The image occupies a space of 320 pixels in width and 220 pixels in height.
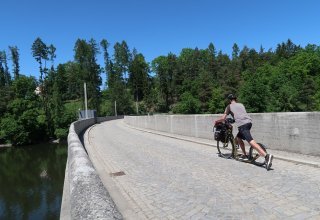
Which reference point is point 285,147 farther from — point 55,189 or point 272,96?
point 272,96

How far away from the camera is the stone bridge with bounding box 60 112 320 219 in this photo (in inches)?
187

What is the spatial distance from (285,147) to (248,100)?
58.5m

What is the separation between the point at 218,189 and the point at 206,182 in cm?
70

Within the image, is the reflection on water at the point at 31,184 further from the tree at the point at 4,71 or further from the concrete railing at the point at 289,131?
the tree at the point at 4,71

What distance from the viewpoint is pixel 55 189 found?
3023 centimetres

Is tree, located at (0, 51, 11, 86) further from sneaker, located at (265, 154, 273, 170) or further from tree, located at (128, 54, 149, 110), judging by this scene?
sneaker, located at (265, 154, 273, 170)

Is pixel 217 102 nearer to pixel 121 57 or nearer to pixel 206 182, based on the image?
pixel 121 57

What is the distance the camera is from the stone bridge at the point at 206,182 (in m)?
4.75

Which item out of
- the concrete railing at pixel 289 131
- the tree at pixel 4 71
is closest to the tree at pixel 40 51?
the tree at pixel 4 71

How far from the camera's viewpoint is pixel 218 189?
6.85m

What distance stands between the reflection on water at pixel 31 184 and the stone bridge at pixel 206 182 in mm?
14359

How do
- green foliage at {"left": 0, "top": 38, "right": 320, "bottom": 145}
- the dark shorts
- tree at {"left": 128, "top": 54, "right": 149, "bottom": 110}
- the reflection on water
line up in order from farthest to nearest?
tree at {"left": 128, "top": 54, "right": 149, "bottom": 110} → green foliage at {"left": 0, "top": 38, "right": 320, "bottom": 145} → the reflection on water → the dark shorts

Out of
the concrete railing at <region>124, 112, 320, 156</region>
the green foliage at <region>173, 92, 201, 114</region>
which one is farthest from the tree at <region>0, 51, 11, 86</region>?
the concrete railing at <region>124, 112, 320, 156</region>

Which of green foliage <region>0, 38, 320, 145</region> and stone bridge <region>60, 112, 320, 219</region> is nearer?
stone bridge <region>60, 112, 320, 219</region>
